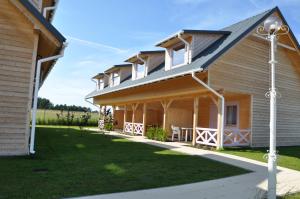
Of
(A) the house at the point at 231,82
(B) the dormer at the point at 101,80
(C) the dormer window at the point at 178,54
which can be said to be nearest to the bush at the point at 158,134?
(A) the house at the point at 231,82

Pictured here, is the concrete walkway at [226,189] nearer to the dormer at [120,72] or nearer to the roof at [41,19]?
the roof at [41,19]

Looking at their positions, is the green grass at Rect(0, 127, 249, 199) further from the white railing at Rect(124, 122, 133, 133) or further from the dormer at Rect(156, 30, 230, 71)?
the white railing at Rect(124, 122, 133, 133)

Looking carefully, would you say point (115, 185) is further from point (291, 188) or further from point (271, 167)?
point (291, 188)

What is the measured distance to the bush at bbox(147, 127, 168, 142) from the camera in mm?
16656

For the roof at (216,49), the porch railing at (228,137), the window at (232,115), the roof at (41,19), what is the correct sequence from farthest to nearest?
the window at (232,115) < the porch railing at (228,137) < the roof at (216,49) < the roof at (41,19)

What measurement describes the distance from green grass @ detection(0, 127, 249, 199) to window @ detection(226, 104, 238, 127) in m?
7.34

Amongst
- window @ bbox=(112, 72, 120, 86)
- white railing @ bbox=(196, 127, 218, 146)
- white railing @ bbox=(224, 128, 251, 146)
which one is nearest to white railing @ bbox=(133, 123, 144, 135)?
window @ bbox=(112, 72, 120, 86)

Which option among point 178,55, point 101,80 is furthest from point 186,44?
point 101,80

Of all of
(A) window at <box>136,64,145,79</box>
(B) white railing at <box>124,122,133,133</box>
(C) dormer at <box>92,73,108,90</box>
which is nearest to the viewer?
(A) window at <box>136,64,145,79</box>

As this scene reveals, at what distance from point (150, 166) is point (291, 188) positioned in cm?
354

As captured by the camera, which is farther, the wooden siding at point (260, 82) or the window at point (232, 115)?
the window at point (232, 115)

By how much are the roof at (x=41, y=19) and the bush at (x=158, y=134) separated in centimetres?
880

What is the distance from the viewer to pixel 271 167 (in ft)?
17.5

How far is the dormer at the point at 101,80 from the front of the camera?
29.2 m
